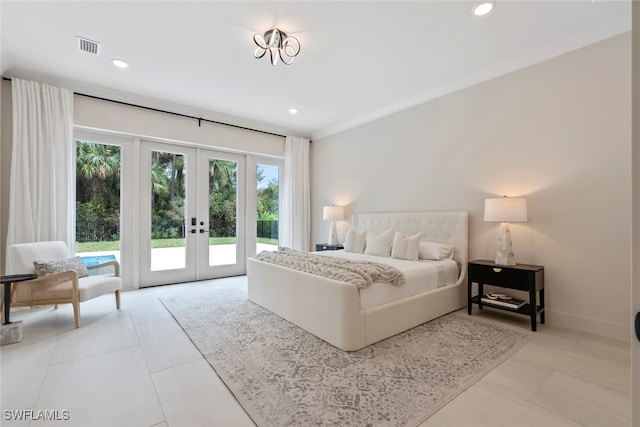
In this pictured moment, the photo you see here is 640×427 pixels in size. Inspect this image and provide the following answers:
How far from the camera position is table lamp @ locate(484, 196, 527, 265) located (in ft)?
9.13

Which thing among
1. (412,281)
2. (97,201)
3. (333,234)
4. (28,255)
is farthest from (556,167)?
(97,201)

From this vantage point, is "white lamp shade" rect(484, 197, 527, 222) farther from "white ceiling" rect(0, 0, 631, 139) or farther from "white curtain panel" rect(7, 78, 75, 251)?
"white curtain panel" rect(7, 78, 75, 251)

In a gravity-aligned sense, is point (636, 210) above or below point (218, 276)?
above

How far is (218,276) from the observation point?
5117mm

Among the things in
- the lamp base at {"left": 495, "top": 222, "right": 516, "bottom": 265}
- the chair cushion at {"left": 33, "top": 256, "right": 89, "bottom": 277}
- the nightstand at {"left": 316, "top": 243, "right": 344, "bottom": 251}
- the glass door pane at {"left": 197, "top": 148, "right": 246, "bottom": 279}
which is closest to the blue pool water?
the chair cushion at {"left": 33, "top": 256, "right": 89, "bottom": 277}

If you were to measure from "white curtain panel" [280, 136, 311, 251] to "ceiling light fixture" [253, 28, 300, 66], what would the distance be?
2731 mm

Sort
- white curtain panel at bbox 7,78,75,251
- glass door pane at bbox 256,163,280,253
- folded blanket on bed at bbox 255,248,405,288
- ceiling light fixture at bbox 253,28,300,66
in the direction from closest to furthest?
folded blanket on bed at bbox 255,248,405,288, ceiling light fixture at bbox 253,28,300,66, white curtain panel at bbox 7,78,75,251, glass door pane at bbox 256,163,280,253

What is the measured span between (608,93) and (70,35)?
5139 millimetres

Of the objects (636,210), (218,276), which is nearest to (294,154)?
(218,276)

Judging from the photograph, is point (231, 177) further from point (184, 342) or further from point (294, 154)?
point (184, 342)

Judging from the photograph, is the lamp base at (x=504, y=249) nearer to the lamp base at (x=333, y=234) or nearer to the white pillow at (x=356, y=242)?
the white pillow at (x=356, y=242)

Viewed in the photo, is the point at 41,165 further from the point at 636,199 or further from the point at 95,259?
the point at 636,199

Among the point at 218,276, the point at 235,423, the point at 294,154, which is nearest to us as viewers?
the point at 235,423

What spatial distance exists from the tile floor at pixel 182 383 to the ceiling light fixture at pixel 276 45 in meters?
2.91
